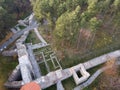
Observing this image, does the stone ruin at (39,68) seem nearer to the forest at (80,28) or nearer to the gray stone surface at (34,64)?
the gray stone surface at (34,64)

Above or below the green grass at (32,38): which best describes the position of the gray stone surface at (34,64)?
below

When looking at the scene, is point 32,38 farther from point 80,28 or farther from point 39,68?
point 80,28

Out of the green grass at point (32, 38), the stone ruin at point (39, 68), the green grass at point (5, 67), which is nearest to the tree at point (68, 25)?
the stone ruin at point (39, 68)

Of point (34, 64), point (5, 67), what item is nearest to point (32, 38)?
point (34, 64)

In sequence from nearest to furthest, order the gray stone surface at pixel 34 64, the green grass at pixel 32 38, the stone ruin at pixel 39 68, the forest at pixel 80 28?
the stone ruin at pixel 39 68 → the forest at pixel 80 28 → the gray stone surface at pixel 34 64 → the green grass at pixel 32 38

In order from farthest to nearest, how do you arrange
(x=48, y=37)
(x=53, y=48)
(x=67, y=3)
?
1. (x=48, y=37)
2. (x=53, y=48)
3. (x=67, y=3)

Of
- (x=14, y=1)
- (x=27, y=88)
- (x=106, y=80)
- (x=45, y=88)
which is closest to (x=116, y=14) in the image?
(x=106, y=80)

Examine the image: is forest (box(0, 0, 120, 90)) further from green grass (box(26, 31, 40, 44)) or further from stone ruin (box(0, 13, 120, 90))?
stone ruin (box(0, 13, 120, 90))

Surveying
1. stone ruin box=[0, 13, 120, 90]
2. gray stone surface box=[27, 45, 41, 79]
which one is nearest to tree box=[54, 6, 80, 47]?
stone ruin box=[0, 13, 120, 90]

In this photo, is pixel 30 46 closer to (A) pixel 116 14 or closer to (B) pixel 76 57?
(B) pixel 76 57
